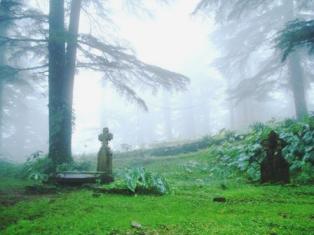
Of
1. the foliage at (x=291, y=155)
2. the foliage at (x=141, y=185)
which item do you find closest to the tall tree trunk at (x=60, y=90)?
the foliage at (x=141, y=185)

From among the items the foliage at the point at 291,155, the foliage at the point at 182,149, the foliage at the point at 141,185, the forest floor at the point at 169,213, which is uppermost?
the foliage at the point at 182,149

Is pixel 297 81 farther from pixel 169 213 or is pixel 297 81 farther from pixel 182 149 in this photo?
pixel 169 213

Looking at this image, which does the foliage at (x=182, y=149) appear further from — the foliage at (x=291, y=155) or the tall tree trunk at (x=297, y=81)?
the tall tree trunk at (x=297, y=81)

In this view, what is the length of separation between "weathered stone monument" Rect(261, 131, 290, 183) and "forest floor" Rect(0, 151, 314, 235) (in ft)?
1.37

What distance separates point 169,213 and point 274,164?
122 inches

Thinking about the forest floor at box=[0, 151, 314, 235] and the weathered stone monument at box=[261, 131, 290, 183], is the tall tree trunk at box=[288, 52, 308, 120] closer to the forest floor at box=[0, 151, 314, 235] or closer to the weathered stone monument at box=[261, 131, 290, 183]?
the weathered stone monument at box=[261, 131, 290, 183]

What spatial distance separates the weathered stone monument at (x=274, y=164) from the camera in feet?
19.9

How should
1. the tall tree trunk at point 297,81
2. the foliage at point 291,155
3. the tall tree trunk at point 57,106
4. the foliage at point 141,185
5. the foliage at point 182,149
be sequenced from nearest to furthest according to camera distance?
1. the foliage at point 141,185
2. the foliage at point 291,155
3. the tall tree trunk at point 57,106
4. the foliage at point 182,149
5. the tall tree trunk at point 297,81

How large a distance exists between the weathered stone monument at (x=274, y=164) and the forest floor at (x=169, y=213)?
418 millimetres

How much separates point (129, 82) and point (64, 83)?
285 cm

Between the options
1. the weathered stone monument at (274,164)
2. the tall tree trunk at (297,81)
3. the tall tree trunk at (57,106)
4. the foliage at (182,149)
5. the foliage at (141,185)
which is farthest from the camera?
the tall tree trunk at (297,81)

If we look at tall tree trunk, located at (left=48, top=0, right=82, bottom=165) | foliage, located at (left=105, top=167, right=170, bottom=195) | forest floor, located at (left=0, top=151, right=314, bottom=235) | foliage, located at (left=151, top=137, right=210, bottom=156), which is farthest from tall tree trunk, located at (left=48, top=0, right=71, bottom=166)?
foliage, located at (left=151, top=137, right=210, bottom=156)

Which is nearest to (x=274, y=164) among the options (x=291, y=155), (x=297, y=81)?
(x=291, y=155)

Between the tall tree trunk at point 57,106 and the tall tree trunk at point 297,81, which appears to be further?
the tall tree trunk at point 297,81
